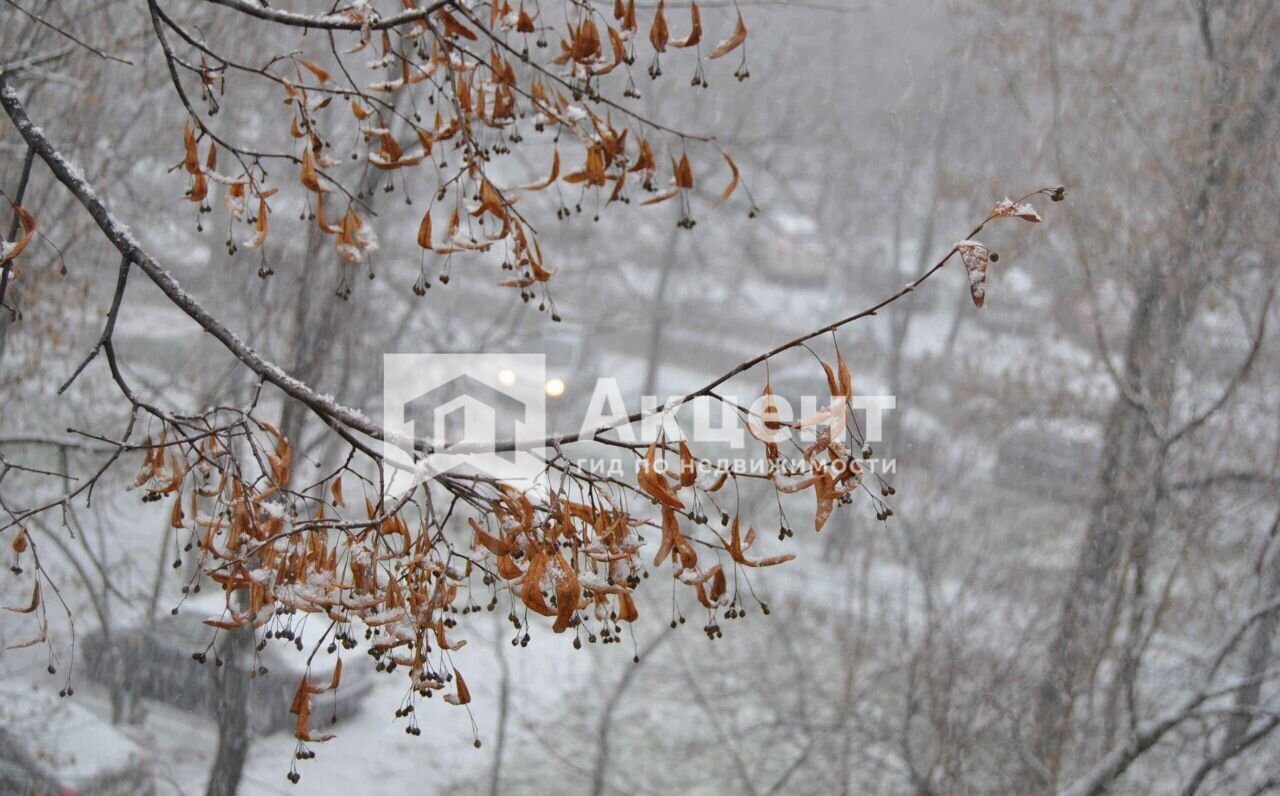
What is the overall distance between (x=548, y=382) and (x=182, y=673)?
146 inches

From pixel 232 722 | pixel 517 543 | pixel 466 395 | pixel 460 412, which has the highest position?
pixel 466 395

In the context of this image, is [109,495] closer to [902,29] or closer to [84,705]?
[84,705]

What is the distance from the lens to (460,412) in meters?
8.72

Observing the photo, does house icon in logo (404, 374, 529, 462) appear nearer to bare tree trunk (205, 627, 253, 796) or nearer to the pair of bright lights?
the pair of bright lights

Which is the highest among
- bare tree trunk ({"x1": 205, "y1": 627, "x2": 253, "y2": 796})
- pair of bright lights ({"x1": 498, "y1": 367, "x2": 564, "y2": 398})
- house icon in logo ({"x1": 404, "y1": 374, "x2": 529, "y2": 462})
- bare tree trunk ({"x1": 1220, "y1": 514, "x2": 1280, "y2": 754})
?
pair of bright lights ({"x1": 498, "y1": 367, "x2": 564, "y2": 398})

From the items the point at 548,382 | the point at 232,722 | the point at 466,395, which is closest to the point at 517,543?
the point at 232,722

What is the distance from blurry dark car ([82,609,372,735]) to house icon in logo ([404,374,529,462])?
186 centimetres

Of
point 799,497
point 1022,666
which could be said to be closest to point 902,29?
point 799,497

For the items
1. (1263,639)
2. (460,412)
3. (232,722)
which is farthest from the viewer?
(460,412)

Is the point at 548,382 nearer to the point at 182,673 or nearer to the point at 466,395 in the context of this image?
the point at 466,395

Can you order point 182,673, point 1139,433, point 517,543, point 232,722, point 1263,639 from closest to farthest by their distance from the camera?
point 517,543 < point 232,722 < point 1263,639 < point 1139,433 < point 182,673

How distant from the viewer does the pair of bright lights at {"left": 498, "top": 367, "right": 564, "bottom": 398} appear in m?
9.33

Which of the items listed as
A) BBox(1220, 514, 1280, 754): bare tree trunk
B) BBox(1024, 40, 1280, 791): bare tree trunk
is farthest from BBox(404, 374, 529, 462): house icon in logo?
BBox(1220, 514, 1280, 754): bare tree trunk

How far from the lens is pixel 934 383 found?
8453 mm
